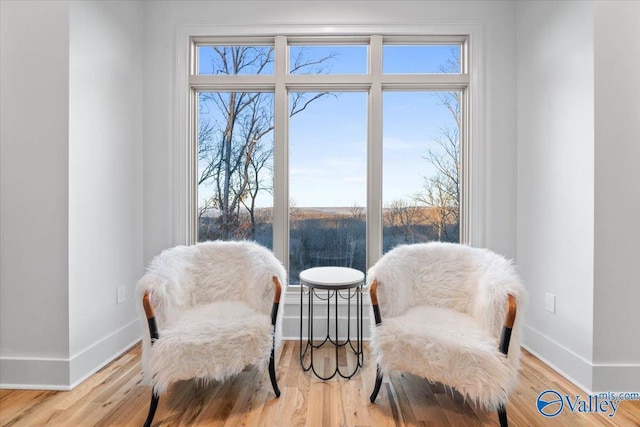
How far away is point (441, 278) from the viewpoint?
2.17m

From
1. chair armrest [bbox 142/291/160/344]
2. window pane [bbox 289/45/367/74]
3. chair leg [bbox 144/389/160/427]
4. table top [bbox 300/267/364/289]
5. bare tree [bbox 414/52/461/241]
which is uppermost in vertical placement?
window pane [bbox 289/45/367/74]

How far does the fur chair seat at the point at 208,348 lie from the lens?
1.66m

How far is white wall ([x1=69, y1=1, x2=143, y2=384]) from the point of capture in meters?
2.12

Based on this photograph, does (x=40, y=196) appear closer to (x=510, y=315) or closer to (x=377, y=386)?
(x=377, y=386)

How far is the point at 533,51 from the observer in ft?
8.48

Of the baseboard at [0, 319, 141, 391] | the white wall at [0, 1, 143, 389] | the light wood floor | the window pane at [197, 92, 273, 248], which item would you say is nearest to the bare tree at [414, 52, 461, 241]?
the light wood floor

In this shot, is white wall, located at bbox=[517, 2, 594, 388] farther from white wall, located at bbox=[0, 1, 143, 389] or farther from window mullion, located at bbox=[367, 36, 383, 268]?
white wall, located at bbox=[0, 1, 143, 389]

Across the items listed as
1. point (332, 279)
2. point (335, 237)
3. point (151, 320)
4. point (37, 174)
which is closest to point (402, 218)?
point (335, 237)

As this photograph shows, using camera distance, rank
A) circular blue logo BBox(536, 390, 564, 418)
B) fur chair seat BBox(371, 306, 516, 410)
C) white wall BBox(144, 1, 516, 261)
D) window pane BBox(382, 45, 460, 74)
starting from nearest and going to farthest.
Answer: fur chair seat BBox(371, 306, 516, 410) → circular blue logo BBox(536, 390, 564, 418) → white wall BBox(144, 1, 516, 261) → window pane BBox(382, 45, 460, 74)

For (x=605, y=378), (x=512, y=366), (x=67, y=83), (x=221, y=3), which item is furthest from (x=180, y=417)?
(x=221, y=3)

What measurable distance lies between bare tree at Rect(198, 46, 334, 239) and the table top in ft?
3.08

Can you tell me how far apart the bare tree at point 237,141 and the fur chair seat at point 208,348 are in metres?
1.24

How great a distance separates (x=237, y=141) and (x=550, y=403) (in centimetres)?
282

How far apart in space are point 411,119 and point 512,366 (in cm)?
200
